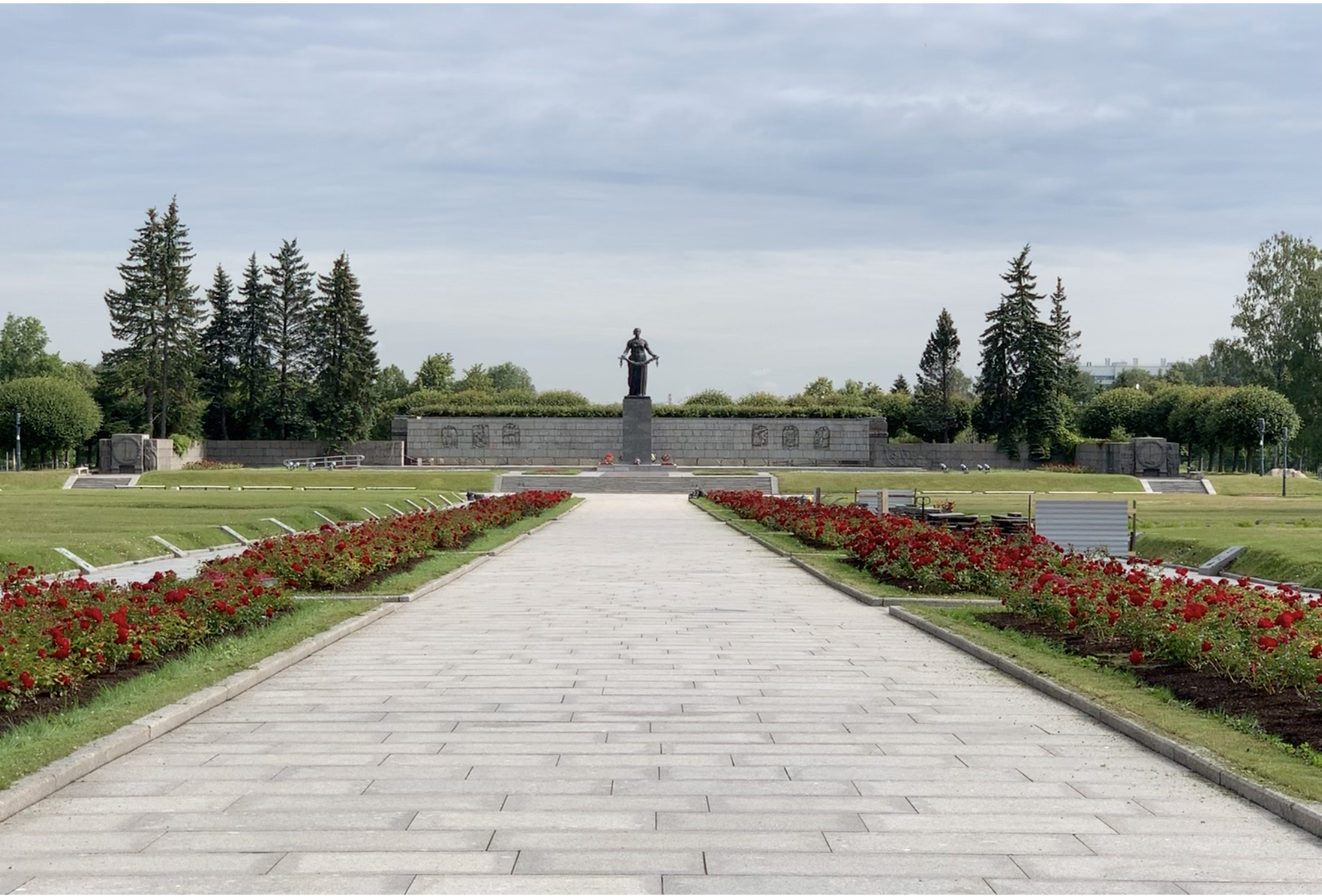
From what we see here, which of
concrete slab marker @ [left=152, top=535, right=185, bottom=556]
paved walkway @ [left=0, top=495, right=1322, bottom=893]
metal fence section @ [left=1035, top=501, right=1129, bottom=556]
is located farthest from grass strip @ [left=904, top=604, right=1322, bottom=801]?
concrete slab marker @ [left=152, top=535, right=185, bottom=556]

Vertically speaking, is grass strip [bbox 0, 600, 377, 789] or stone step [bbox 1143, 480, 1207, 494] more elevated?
grass strip [bbox 0, 600, 377, 789]

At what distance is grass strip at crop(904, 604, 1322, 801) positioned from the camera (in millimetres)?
5469

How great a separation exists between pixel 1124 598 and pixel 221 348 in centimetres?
6521

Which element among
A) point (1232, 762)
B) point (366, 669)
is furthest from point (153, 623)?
point (1232, 762)

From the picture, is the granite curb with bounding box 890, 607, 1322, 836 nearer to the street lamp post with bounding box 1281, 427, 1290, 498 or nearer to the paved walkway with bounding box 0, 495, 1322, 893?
the paved walkway with bounding box 0, 495, 1322, 893

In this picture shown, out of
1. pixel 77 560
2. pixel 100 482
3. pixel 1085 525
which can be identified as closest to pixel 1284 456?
pixel 1085 525

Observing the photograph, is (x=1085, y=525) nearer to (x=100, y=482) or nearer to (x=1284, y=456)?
(x=1284, y=456)

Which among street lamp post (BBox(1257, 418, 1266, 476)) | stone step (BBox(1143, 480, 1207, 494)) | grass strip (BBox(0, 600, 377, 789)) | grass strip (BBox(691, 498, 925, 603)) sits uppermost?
street lamp post (BBox(1257, 418, 1266, 476))

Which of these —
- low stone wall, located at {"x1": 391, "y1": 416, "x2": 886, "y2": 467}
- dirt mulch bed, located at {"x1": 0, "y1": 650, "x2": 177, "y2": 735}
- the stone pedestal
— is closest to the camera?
dirt mulch bed, located at {"x1": 0, "y1": 650, "x2": 177, "y2": 735}

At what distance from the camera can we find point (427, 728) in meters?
6.70

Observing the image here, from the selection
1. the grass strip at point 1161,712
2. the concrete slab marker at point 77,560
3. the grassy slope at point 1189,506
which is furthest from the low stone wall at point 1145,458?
the concrete slab marker at point 77,560

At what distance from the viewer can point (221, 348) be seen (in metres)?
67.4

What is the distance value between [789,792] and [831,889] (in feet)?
4.14

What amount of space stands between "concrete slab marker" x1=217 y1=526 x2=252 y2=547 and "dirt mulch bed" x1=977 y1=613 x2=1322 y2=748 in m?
14.6
